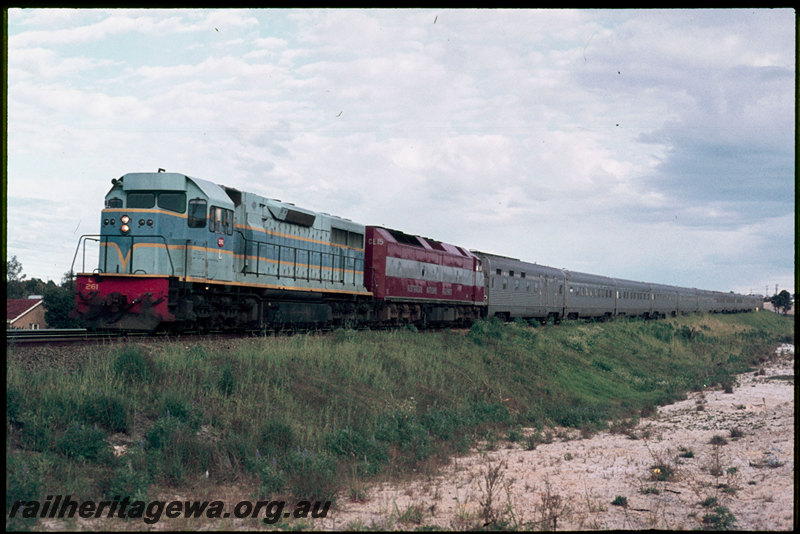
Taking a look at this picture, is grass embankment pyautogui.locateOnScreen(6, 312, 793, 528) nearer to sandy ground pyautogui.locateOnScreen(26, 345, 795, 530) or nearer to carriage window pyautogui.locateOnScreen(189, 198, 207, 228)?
sandy ground pyautogui.locateOnScreen(26, 345, 795, 530)

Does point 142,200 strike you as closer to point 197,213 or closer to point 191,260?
point 197,213

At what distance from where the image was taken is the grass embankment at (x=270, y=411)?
368 inches

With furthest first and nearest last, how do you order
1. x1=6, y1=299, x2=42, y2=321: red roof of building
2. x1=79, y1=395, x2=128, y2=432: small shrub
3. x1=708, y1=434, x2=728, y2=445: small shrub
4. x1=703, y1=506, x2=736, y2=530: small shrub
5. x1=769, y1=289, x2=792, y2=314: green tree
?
x1=769, y1=289, x2=792, y2=314: green tree → x1=6, y1=299, x2=42, y2=321: red roof of building → x1=708, y1=434, x2=728, y2=445: small shrub → x1=79, y1=395, x2=128, y2=432: small shrub → x1=703, y1=506, x2=736, y2=530: small shrub

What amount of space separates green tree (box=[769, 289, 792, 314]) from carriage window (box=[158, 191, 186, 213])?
139 metres

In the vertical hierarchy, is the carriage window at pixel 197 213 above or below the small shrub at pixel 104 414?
above

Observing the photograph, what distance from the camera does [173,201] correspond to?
1773 centimetres

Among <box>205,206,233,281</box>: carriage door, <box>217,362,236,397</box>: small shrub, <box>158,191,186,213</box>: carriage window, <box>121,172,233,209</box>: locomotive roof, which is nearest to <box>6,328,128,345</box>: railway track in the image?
<box>205,206,233,281</box>: carriage door

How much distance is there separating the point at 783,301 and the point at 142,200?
Result: 142 metres

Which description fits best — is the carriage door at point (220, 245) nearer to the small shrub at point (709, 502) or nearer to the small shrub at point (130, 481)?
the small shrub at point (130, 481)

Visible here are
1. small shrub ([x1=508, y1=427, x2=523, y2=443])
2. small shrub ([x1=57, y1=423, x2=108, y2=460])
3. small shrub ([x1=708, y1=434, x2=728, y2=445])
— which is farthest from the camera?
small shrub ([x1=508, y1=427, x2=523, y2=443])

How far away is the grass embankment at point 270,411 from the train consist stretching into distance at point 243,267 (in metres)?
2.28

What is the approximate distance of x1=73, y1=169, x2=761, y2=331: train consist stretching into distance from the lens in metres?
16.7

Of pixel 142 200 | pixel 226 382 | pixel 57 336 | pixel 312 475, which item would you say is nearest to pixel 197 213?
pixel 142 200

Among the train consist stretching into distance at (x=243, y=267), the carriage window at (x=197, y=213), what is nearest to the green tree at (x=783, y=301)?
the train consist stretching into distance at (x=243, y=267)
